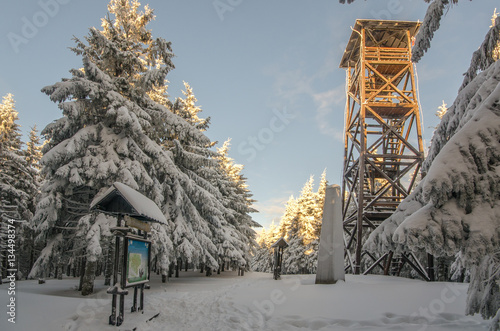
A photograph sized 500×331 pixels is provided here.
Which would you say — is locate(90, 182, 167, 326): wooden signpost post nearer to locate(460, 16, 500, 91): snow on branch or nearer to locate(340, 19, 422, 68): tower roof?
locate(460, 16, 500, 91): snow on branch

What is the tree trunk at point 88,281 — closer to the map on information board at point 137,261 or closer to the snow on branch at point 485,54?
the map on information board at point 137,261

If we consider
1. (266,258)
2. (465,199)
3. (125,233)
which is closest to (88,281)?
(125,233)

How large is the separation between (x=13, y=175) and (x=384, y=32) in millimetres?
23546

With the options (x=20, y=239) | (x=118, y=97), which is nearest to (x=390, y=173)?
(x=118, y=97)

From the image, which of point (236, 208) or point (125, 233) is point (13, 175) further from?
point (125, 233)

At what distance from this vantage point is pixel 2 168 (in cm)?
1838

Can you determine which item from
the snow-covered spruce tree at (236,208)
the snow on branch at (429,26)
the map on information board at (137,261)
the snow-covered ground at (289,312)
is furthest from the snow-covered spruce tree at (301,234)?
the snow on branch at (429,26)

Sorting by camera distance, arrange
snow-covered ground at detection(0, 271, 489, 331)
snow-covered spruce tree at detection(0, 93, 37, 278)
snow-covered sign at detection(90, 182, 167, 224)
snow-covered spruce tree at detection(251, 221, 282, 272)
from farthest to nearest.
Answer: snow-covered spruce tree at detection(251, 221, 282, 272)
snow-covered spruce tree at detection(0, 93, 37, 278)
snow-covered sign at detection(90, 182, 167, 224)
snow-covered ground at detection(0, 271, 489, 331)

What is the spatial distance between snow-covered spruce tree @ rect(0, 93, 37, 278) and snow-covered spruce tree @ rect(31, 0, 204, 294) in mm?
8332

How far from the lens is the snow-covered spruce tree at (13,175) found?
56.2 feet

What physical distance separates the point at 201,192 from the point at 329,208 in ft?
19.6

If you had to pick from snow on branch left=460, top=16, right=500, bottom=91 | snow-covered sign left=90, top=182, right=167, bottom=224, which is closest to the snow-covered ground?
snow-covered sign left=90, top=182, right=167, bottom=224

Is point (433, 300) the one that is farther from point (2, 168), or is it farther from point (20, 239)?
point (2, 168)

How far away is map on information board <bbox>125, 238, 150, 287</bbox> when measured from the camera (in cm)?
618
